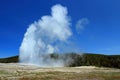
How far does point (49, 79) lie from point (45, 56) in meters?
142

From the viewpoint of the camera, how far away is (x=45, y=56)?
7347 inches

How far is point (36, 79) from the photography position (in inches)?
1748

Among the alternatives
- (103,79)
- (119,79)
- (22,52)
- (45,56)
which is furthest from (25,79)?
(45,56)

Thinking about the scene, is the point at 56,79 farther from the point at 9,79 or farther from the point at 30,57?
the point at 30,57

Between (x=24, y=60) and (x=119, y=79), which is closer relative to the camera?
(x=119, y=79)

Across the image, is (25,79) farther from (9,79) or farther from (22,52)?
(22,52)

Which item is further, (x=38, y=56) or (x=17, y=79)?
(x=38, y=56)

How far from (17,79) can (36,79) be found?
11.8 ft

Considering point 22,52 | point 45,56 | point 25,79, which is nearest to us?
point 25,79

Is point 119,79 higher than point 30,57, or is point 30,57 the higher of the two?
point 30,57

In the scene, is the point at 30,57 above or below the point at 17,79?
above

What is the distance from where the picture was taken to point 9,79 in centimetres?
4388

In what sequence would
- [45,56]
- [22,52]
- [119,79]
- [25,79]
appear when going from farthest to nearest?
[45,56]
[22,52]
[119,79]
[25,79]

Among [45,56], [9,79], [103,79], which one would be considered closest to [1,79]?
[9,79]
